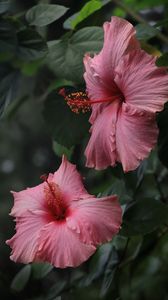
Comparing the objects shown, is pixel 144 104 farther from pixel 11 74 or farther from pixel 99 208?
pixel 11 74

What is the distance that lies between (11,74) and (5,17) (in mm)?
98

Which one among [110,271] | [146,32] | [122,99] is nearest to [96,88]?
[122,99]

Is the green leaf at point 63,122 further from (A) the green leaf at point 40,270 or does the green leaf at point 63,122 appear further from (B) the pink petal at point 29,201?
(A) the green leaf at point 40,270

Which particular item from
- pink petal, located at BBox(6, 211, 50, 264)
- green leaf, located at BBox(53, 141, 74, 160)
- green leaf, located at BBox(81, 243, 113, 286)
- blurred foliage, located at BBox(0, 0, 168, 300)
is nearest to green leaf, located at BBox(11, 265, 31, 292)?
blurred foliage, located at BBox(0, 0, 168, 300)

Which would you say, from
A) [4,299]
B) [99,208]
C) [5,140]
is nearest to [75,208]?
[99,208]

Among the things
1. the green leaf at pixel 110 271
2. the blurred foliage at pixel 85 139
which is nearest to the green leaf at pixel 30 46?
the blurred foliage at pixel 85 139

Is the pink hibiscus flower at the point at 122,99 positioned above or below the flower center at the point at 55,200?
above

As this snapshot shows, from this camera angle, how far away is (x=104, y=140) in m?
0.79

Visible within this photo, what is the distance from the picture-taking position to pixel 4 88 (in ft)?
3.10

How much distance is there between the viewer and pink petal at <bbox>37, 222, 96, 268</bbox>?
0.73 meters

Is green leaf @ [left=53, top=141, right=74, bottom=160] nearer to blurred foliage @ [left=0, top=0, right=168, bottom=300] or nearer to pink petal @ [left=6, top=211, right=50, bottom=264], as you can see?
blurred foliage @ [left=0, top=0, right=168, bottom=300]

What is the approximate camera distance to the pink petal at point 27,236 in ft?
2.54

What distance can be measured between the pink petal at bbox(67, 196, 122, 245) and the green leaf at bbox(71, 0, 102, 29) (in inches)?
14.5

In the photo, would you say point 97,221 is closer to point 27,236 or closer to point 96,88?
point 27,236
